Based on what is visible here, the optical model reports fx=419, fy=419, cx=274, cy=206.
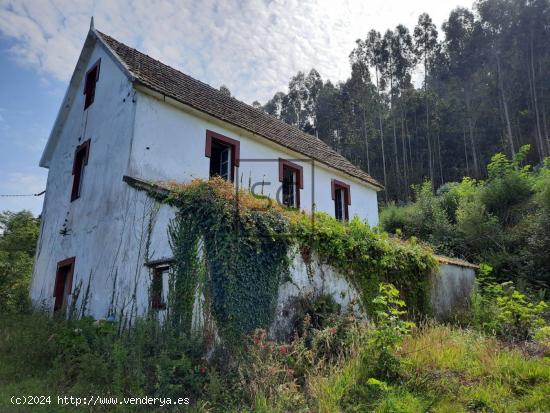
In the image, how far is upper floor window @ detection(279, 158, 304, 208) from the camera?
48.2ft

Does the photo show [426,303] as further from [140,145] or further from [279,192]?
[140,145]

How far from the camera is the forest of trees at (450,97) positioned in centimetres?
3434

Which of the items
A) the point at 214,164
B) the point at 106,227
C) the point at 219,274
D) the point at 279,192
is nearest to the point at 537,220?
the point at 279,192

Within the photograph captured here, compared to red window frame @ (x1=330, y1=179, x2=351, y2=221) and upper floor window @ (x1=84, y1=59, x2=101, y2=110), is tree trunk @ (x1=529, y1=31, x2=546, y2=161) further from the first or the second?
upper floor window @ (x1=84, y1=59, x2=101, y2=110)

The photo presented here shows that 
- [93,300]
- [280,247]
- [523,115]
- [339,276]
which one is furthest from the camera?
[523,115]

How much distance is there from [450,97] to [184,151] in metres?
33.8

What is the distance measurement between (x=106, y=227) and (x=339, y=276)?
19.3 ft

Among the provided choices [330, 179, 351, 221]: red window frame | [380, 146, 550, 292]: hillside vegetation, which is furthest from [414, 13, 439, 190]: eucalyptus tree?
[330, 179, 351, 221]: red window frame

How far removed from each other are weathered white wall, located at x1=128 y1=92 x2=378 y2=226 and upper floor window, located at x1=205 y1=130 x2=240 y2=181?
23cm

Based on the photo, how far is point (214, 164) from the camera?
13234mm

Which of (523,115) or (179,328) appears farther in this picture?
(523,115)

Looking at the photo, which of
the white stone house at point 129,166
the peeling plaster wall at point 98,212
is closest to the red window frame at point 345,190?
the white stone house at point 129,166

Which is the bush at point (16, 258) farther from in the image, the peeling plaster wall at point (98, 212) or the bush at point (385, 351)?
the bush at point (385, 351)

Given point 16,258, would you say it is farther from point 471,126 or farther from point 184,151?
point 471,126
